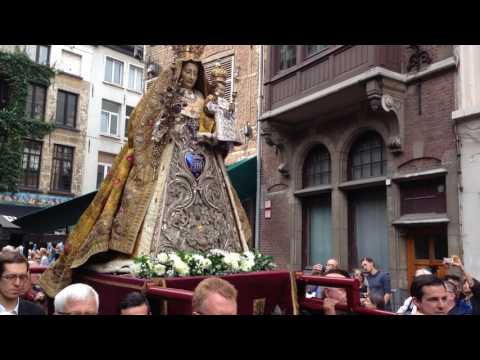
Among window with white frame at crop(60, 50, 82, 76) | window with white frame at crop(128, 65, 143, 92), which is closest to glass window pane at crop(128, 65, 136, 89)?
window with white frame at crop(128, 65, 143, 92)

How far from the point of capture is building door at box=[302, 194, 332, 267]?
1183 centimetres

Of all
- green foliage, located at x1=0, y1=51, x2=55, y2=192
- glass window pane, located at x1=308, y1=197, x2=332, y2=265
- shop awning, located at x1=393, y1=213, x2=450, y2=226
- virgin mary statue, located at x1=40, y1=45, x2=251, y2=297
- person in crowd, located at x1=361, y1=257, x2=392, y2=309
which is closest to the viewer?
virgin mary statue, located at x1=40, y1=45, x2=251, y2=297

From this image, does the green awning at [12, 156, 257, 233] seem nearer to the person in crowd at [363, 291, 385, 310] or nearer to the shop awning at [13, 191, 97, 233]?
the shop awning at [13, 191, 97, 233]

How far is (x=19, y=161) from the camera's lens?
21.0 m

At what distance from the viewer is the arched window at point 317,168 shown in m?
11.9

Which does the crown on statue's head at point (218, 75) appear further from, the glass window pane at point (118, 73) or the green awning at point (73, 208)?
the glass window pane at point (118, 73)

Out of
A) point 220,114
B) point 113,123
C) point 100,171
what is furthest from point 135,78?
point 220,114

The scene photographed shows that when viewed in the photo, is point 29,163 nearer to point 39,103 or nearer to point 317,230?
point 39,103

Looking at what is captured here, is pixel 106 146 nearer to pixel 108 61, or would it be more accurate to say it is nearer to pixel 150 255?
pixel 108 61

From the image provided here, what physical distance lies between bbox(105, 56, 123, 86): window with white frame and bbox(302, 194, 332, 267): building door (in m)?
16.7

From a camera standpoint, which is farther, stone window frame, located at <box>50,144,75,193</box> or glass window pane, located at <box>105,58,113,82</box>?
glass window pane, located at <box>105,58,113,82</box>

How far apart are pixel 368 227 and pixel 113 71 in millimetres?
19036
